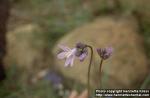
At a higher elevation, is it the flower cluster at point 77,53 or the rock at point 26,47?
the rock at point 26,47

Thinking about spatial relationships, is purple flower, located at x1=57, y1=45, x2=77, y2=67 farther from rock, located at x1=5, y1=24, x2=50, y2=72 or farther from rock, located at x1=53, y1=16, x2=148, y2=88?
rock, located at x1=5, y1=24, x2=50, y2=72

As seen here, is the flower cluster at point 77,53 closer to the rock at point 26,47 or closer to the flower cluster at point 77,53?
the flower cluster at point 77,53

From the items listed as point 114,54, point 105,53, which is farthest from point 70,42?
point 105,53

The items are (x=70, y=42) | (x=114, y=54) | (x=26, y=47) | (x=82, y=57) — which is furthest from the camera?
(x=26, y=47)

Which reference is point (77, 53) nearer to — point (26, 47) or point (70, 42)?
point (70, 42)

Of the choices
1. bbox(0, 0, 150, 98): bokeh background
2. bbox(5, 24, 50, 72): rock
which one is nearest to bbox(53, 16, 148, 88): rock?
bbox(0, 0, 150, 98): bokeh background

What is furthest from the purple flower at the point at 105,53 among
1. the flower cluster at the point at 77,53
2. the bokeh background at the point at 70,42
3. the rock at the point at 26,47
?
the rock at the point at 26,47
